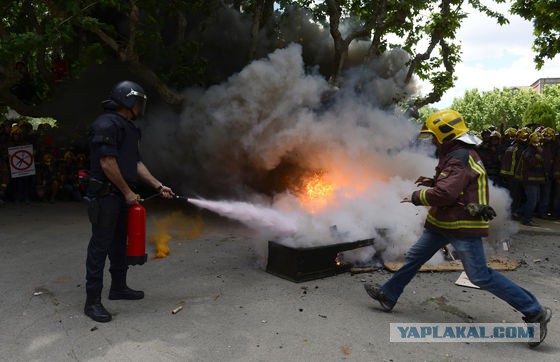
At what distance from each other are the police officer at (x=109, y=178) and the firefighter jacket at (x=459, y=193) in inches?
102

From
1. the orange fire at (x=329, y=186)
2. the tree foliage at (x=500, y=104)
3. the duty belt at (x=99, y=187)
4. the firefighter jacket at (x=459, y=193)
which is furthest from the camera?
the tree foliage at (x=500, y=104)

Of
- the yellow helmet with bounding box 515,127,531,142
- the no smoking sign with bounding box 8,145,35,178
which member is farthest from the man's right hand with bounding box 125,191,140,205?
the yellow helmet with bounding box 515,127,531,142

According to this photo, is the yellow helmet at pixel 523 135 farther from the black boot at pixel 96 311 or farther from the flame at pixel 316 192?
the black boot at pixel 96 311

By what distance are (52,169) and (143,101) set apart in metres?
7.21

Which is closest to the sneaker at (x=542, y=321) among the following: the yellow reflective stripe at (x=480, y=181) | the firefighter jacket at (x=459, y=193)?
the firefighter jacket at (x=459, y=193)

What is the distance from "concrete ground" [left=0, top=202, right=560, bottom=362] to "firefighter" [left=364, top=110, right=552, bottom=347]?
0.41 meters

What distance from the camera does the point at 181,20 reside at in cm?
956

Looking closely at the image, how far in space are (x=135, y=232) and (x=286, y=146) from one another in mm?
4668

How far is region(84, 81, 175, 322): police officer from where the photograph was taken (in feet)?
12.4

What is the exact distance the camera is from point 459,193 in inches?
140

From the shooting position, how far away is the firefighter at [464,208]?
3.51 meters

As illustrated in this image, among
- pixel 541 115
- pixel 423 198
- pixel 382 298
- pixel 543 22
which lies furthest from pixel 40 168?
pixel 541 115

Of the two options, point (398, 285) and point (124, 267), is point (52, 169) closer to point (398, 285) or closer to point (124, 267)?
point (124, 267)

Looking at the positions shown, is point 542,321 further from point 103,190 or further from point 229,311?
point 103,190
